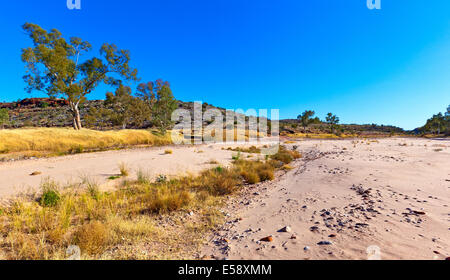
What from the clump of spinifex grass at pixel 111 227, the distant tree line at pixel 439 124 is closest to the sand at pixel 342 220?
the clump of spinifex grass at pixel 111 227

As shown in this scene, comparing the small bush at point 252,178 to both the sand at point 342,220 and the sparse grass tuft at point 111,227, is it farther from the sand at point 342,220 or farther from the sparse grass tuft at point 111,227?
the sparse grass tuft at point 111,227

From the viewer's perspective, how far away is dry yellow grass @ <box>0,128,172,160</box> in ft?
46.4

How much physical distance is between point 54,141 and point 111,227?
20140mm

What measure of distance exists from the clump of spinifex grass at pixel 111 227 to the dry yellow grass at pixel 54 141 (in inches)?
582

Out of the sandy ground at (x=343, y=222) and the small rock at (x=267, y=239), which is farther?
the small rock at (x=267, y=239)

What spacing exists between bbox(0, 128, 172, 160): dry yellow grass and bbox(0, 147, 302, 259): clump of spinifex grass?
14.8 m

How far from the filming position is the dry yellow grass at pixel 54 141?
46.4 ft

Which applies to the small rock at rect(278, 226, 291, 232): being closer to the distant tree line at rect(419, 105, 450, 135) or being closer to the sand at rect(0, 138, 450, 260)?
the sand at rect(0, 138, 450, 260)

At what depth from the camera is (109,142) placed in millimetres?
20891

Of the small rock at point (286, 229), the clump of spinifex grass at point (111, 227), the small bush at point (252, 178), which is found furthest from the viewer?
the small bush at point (252, 178)

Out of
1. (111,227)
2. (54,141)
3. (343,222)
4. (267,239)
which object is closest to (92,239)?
(111,227)

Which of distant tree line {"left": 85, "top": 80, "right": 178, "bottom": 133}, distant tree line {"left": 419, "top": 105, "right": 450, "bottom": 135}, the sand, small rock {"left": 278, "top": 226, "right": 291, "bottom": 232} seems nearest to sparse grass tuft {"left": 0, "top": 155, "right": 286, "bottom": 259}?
the sand
